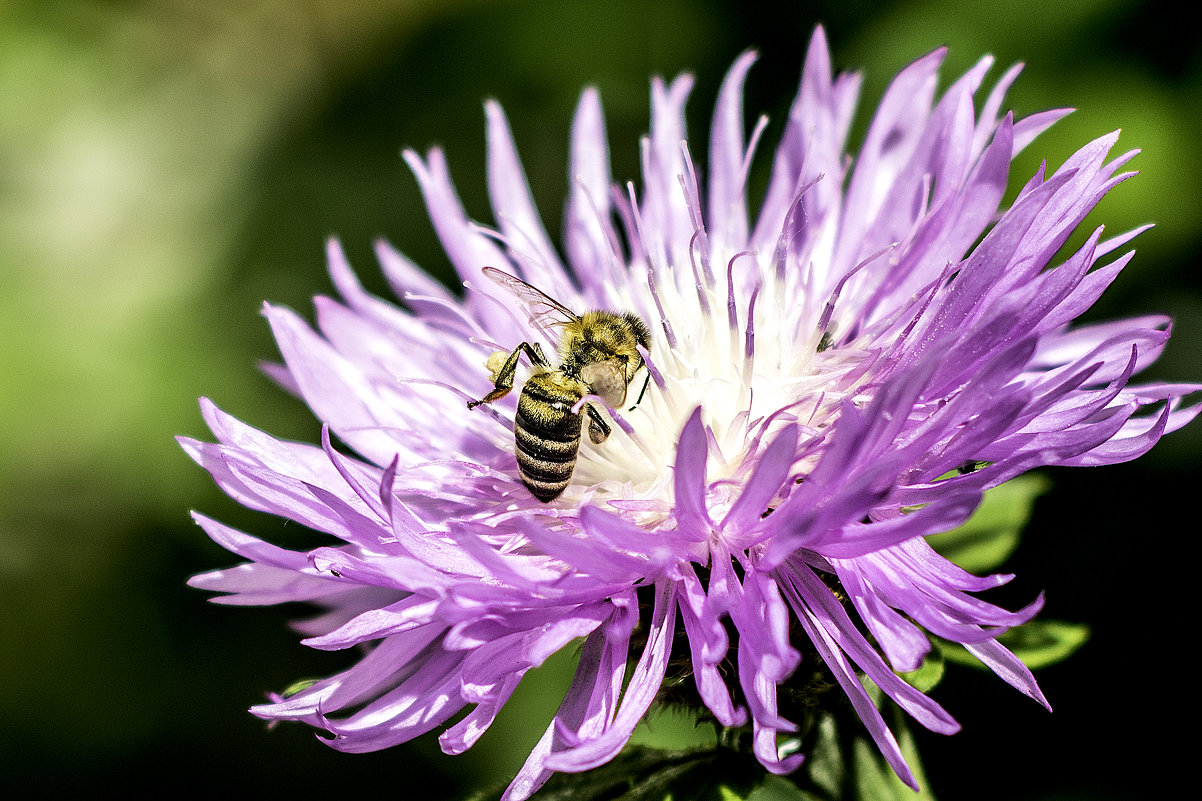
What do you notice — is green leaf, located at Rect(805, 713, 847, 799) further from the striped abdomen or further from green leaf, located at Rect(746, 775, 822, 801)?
the striped abdomen

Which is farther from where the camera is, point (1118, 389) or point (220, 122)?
point (220, 122)

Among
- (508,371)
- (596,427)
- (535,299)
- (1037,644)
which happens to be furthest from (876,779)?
(535,299)

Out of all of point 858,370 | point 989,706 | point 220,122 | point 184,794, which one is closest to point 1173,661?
point 989,706

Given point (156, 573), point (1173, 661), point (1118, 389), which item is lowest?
point (1173, 661)

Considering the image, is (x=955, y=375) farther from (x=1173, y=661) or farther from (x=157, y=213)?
(x=157, y=213)

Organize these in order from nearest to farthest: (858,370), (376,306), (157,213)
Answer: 1. (858,370)
2. (376,306)
3. (157,213)

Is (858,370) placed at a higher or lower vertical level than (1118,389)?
higher

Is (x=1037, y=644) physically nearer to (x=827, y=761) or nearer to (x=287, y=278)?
(x=827, y=761)
